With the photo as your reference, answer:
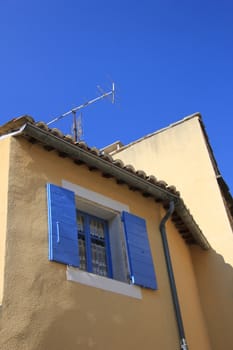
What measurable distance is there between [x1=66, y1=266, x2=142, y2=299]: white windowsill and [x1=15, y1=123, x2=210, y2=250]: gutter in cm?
188

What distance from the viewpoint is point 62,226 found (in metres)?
6.38

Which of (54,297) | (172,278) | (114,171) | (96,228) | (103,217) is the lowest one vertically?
(54,297)

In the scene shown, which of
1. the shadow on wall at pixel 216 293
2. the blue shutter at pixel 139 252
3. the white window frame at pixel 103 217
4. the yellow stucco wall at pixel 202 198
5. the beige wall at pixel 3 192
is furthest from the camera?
the yellow stucco wall at pixel 202 198

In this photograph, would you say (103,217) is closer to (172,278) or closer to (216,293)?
(172,278)

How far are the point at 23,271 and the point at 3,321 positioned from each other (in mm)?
704

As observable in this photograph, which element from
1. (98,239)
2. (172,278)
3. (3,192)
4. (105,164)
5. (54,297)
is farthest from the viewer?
(172,278)

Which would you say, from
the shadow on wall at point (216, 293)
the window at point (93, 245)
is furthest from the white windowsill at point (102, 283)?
the shadow on wall at point (216, 293)

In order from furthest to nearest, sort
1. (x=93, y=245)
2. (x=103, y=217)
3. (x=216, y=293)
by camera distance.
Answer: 1. (x=216, y=293)
2. (x=103, y=217)
3. (x=93, y=245)

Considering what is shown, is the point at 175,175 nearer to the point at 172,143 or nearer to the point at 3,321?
the point at 172,143

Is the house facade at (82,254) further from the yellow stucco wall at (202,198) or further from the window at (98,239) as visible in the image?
the yellow stucco wall at (202,198)

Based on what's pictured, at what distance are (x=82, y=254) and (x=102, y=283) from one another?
60 centimetres

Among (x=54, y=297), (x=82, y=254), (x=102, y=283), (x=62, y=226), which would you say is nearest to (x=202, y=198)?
(x=82, y=254)

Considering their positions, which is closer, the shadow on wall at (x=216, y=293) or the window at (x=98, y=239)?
the window at (x=98, y=239)

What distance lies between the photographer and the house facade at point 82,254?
18.1ft
